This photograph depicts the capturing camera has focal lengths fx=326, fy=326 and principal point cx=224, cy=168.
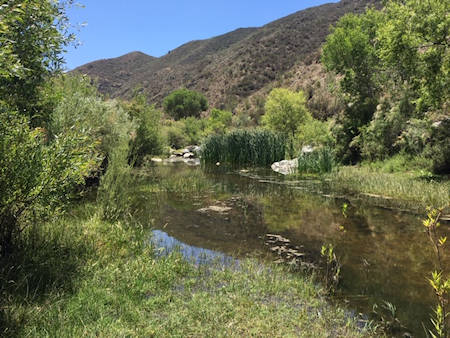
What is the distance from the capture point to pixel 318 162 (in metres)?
19.5

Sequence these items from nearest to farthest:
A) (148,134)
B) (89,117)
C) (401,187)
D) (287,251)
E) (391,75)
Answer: (287,251), (401,187), (89,117), (148,134), (391,75)

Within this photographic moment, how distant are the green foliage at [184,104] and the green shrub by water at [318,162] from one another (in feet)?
178

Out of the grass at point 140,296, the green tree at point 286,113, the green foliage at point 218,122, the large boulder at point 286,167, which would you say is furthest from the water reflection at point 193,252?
the green foliage at point 218,122

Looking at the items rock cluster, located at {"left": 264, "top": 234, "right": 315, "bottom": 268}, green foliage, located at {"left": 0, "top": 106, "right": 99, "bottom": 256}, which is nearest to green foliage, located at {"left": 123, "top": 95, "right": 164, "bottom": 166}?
rock cluster, located at {"left": 264, "top": 234, "right": 315, "bottom": 268}

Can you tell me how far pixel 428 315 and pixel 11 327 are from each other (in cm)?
533

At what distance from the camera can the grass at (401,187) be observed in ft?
38.7

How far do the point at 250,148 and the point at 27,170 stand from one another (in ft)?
75.4

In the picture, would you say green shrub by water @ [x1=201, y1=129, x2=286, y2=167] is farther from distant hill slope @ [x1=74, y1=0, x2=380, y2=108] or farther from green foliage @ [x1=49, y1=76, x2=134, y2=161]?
distant hill slope @ [x1=74, y1=0, x2=380, y2=108]

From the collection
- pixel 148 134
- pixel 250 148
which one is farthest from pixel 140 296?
pixel 250 148

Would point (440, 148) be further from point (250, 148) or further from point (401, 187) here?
point (250, 148)

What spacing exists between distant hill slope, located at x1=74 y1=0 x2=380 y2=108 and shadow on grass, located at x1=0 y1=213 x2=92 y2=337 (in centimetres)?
5110

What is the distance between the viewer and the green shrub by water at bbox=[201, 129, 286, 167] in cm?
2642

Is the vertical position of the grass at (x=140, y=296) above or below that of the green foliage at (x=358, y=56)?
below

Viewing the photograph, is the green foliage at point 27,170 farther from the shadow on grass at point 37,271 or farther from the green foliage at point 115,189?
the green foliage at point 115,189
